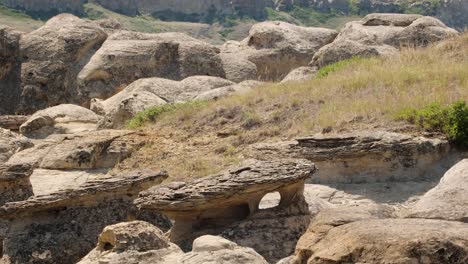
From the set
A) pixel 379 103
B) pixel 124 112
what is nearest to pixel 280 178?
pixel 379 103

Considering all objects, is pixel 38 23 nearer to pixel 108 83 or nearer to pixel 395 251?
pixel 108 83

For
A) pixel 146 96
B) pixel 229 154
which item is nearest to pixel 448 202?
pixel 229 154

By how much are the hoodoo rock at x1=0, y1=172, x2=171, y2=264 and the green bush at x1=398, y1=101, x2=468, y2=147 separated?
4.94 m

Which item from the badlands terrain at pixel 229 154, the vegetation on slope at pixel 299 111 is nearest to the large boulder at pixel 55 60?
the badlands terrain at pixel 229 154

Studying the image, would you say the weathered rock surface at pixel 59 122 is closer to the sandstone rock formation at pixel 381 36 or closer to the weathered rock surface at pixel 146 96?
the weathered rock surface at pixel 146 96

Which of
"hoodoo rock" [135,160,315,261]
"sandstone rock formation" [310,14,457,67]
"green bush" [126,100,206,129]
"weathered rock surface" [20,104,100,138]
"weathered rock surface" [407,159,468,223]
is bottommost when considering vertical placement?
"weathered rock surface" [20,104,100,138]

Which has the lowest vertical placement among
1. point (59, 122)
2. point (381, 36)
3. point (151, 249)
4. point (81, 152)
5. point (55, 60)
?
point (59, 122)

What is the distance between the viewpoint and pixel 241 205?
12203 mm

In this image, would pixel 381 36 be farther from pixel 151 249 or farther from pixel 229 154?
pixel 151 249

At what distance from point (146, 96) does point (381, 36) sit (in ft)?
35.1

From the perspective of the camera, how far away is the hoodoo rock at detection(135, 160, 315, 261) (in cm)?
1150

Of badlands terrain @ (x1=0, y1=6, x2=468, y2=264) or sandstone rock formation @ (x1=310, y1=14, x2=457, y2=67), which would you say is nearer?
badlands terrain @ (x1=0, y1=6, x2=468, y2=264)

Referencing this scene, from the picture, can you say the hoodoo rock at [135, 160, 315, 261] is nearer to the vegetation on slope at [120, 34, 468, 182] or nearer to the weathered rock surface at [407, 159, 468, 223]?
the weathered rock surface at [407, 159, 468, 223]

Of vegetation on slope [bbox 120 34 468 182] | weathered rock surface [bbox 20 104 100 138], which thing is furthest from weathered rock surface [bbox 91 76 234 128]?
vegetation on slope [bbox 120 34 468 182]
